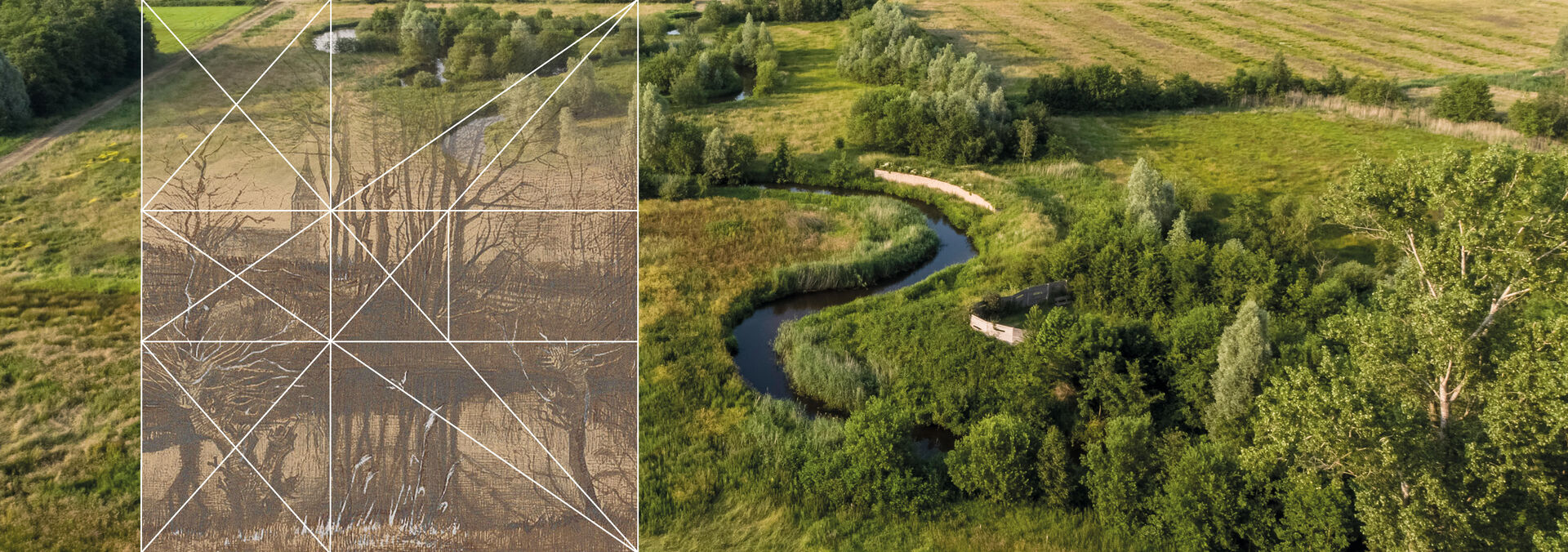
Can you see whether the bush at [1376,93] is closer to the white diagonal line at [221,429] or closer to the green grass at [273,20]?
the green grass at [273,20]

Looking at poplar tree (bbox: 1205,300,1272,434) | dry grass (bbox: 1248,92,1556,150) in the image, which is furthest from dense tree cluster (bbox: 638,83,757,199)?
dry grass (bbox: 1248,92,1556,150)

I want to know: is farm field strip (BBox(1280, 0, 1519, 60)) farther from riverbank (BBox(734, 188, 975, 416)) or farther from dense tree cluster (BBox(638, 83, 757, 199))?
dense tree cluster (BBox(638, 83, 757, 199))

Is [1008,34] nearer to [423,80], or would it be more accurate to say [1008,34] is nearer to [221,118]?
[423,80]

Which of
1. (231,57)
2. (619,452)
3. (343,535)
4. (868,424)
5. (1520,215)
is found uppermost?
(231,57)

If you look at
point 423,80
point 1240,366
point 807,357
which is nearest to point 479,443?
point 423,80

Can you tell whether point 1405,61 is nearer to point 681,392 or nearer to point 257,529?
point 681,392

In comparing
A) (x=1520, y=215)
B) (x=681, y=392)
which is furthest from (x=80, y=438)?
(x=1520, y=215)
